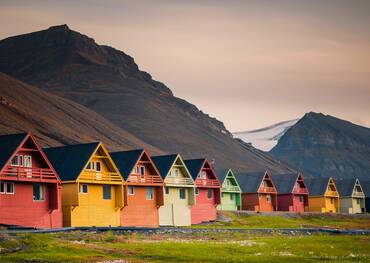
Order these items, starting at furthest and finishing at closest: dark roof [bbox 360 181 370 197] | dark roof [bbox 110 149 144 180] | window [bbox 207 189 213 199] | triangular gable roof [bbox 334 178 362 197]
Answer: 1. dark roof [bbox 360 181 370 197]
2. triangular gable roof [bbox 334 178 362 197]
3. window [bbox 207 189 213 199]
4. dark roof [bbox 110 149 144 180]

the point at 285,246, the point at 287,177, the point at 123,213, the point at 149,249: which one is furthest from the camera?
the point at 287,177

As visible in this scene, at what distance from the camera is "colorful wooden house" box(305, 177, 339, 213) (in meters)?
146

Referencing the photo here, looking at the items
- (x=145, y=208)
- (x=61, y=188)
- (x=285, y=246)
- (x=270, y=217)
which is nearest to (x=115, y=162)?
(x=145, y=208)

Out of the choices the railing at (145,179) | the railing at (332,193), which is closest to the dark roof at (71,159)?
the railing at (145,179)

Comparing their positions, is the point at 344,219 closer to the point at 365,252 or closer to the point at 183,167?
the point at 183,167

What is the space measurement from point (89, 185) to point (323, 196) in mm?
70920

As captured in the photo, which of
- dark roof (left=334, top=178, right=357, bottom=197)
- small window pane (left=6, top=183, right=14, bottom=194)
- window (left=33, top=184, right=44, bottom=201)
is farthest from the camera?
dark roof (left=334, top=178, right=357, bottom=197)

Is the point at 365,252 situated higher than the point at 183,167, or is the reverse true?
the point at 183,167

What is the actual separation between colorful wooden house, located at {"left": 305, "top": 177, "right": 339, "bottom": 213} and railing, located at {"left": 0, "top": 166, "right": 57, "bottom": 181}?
255ft

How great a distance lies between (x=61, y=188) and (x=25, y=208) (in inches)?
255

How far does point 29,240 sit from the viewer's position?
2105 inches

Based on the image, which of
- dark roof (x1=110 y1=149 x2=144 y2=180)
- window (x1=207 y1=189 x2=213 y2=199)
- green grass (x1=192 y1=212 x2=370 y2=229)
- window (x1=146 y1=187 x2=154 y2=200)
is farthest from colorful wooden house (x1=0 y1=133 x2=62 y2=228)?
window (x1=207 y1=189 x2=213 y2=199)

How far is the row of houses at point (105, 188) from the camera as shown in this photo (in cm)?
7544

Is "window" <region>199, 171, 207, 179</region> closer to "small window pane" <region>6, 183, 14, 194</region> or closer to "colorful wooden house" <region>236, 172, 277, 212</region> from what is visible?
"colorful wooden house" <region>236, 172, 277, 212</region>
